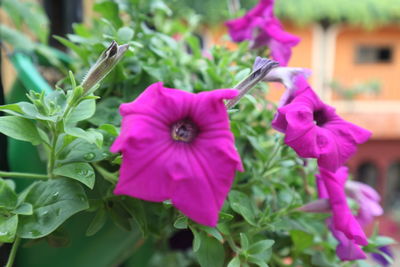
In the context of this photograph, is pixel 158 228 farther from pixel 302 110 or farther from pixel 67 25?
pixel 67 25

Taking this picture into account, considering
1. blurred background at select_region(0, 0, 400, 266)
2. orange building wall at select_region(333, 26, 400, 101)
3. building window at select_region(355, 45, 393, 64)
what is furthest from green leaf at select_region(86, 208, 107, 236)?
building window at select_region(355, 45, 393, 64)

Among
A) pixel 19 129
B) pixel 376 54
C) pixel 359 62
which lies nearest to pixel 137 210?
pixel 19 129

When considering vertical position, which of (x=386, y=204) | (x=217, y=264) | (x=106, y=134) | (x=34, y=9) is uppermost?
(x=34, y=9)

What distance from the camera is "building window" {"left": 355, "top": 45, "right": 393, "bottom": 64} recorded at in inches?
180

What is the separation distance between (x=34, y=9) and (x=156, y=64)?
1.45 ft

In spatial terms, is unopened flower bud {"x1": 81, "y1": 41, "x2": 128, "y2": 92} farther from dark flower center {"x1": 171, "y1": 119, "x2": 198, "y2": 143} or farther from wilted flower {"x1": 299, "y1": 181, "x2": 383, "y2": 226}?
wilted flower {"x1": 299, "y1": 181, "x2": 383, "y2": 226}

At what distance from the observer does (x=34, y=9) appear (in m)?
0.80

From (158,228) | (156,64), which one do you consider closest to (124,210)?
(158,228)

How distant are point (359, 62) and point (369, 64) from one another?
11 centimetres

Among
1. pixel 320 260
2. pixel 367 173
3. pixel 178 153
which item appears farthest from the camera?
pixel 367 173

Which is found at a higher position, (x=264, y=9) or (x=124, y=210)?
(x=264, y=9)

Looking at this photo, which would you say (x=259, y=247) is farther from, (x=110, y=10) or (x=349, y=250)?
(x=110, y=10)

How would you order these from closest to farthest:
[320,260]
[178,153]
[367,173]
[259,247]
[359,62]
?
[178,153], [259,247], [320,260], [359,62], [367,173]

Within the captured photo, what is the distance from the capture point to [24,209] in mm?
355
